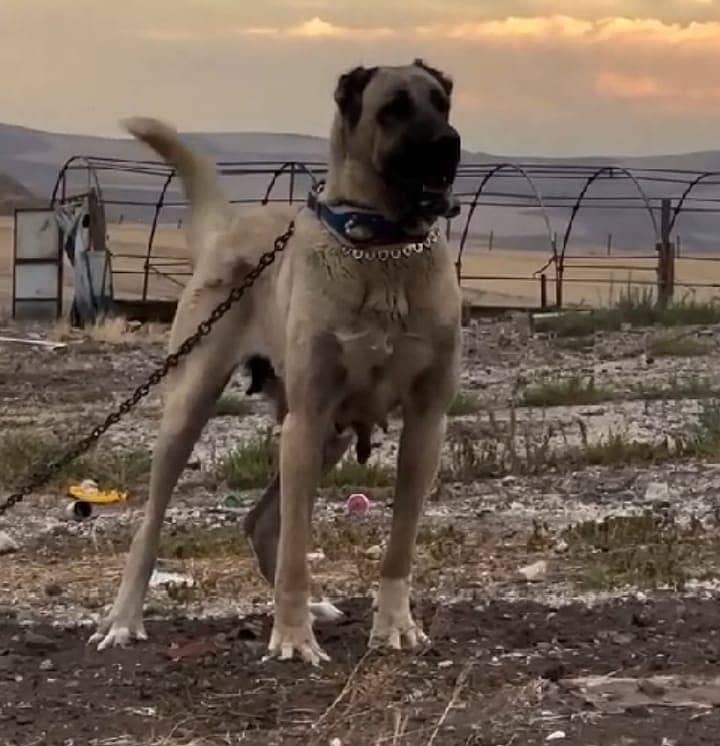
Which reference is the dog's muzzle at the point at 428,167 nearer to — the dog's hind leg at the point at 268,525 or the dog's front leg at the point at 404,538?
the dog's front leg at the point at 404,538

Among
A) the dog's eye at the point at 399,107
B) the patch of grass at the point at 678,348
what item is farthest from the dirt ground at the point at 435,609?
the patch of grass at the point at 678,348

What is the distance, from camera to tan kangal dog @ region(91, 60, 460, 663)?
6.18 meters

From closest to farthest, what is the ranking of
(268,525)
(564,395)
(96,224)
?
1. (268,525)
2. (564,395)
3. (96,224)

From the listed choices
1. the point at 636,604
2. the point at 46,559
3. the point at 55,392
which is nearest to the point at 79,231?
the point at 55,392

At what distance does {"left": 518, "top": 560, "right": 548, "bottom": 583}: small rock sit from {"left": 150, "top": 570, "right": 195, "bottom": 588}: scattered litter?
4.42 feet

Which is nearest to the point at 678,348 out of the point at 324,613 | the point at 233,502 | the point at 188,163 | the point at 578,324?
the point at 578,324

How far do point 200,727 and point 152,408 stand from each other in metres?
10.2

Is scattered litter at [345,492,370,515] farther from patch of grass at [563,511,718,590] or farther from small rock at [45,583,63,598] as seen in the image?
small rock at [45,583,63,598]

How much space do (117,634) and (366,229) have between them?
176 centimetres

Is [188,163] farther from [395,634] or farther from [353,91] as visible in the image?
[395,634]

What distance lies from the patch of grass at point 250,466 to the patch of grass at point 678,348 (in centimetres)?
868

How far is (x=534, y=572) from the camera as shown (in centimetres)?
802

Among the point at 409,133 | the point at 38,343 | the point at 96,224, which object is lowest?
the point at 38,343

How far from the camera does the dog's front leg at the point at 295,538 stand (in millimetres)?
6355
